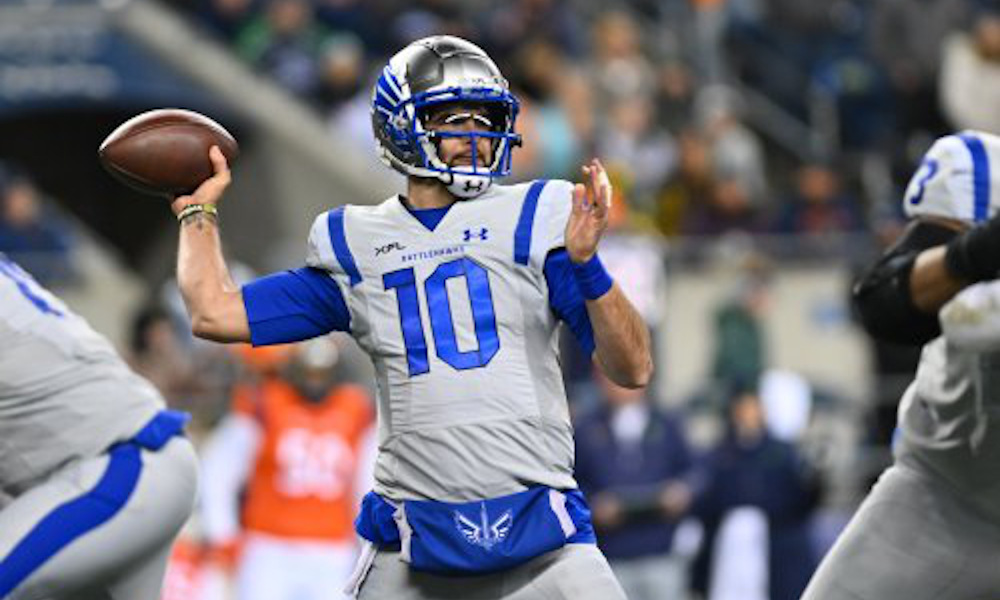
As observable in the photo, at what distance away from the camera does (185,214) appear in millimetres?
5512

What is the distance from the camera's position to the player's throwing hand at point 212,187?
5523 mm

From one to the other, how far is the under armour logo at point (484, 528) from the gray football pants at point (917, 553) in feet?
3.38

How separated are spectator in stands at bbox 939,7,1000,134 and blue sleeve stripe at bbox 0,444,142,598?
25.6ft

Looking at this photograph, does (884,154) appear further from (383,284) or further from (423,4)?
(383,284)

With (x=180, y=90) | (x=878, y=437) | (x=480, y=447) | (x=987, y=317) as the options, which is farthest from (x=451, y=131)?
(x=180, y=90)

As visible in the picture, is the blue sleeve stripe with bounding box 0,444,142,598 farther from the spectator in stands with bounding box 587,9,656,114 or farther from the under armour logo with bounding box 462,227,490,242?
the spectator in stands with bounding box 587,9,656,114

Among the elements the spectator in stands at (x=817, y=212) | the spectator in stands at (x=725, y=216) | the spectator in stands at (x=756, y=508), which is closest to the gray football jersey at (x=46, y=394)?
the spectator in stands at (x=756, y=508)

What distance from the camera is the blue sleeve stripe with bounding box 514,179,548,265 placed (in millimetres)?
5293

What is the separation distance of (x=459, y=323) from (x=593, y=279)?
35 cm

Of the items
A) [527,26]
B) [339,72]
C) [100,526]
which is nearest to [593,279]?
[100,526]

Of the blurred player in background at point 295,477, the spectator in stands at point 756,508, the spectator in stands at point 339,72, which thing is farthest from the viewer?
the spectator in stands at point 339,72

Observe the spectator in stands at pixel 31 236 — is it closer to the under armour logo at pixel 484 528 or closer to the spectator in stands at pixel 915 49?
the spectator in stands at pixel 915 49

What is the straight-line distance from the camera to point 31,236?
12.7 m

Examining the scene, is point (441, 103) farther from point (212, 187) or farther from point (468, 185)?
point (212, 187)
